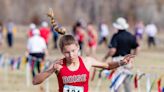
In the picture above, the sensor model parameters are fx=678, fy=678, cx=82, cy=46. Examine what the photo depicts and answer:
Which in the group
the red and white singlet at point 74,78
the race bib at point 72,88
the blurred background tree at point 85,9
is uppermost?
the blurred background tree at point 85,9

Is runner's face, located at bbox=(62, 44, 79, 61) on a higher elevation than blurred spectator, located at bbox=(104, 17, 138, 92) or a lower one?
lower

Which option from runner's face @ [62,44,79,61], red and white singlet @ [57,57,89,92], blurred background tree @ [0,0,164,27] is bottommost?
red and white singlet @ [57,57,89,92]

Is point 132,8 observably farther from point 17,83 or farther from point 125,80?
point 125,80

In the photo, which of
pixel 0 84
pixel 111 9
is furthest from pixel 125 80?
pixel 111 9

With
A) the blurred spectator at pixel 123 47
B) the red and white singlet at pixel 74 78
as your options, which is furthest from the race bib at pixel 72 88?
the blurred spectator at pixel 123 47

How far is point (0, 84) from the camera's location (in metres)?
19.1

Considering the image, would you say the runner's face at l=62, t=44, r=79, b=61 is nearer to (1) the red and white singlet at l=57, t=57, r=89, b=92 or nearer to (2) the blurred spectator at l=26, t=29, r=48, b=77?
(1) the red and white singlet at l=57, t=57, r=89, b=92

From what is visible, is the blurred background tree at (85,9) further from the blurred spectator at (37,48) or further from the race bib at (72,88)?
the race bib at (72,88)

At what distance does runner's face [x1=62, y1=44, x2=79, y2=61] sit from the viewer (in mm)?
7879

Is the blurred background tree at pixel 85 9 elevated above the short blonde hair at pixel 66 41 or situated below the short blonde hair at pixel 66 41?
above

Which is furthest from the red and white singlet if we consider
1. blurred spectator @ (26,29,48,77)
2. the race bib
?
blurred spectator @ (26,29,48,77)

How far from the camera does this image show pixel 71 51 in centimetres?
789

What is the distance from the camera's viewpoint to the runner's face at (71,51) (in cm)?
788

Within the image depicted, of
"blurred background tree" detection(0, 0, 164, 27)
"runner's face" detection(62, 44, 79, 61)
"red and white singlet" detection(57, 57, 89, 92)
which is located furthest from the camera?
"blurred background tree" detection(0, 0, 164, 27)
